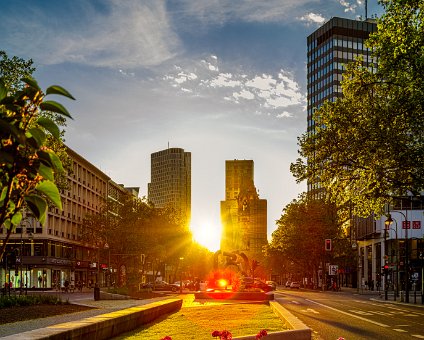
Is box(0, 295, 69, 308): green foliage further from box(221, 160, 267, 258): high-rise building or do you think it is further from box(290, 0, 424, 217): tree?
box(221, 160, 267, 258): high-rise building

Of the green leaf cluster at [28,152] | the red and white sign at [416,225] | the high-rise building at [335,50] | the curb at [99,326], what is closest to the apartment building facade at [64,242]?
the red and white sign at [416,225]

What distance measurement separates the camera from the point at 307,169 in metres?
37.1

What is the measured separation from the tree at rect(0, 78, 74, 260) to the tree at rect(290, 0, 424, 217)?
28.7m

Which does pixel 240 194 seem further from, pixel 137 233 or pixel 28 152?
pixel 28 152

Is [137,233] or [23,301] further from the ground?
[137,233]

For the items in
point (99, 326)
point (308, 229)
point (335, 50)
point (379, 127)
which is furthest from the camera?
point (335, 50)

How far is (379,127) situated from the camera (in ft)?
109

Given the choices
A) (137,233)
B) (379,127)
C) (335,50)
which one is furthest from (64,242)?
(335,50)

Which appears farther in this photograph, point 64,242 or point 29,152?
point 64,242

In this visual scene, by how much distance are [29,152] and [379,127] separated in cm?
3069

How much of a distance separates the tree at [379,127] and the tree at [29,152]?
28.7 meters

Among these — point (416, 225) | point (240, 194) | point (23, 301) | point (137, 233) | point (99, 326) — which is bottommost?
point (23, 301)

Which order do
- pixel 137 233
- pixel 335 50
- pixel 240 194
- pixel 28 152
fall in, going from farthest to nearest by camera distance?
1. pixel 335 50
2. pixel 240 194
3. pixel 137 233
4. pixel 28 152

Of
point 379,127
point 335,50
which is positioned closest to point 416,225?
point 379,127
